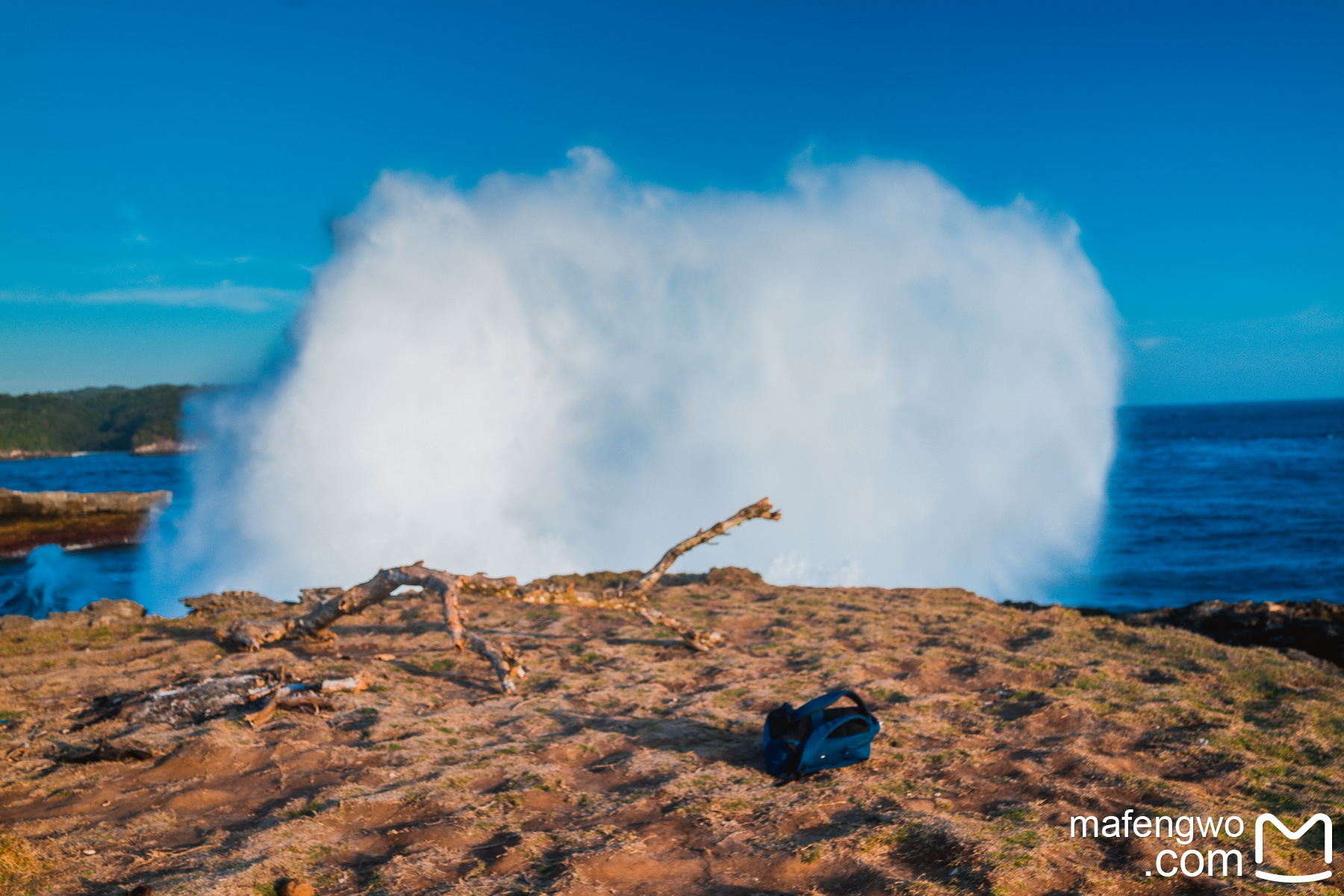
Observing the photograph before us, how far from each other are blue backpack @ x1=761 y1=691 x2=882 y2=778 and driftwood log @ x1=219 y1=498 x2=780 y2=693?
Answer: 3193 millimetres

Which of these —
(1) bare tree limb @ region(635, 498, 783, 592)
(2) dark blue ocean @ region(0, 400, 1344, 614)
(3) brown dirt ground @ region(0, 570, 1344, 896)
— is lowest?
(3) brown dirt ground @ region(0, 570, 1344, 896)

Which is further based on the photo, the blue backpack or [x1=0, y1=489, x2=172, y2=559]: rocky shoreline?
[x1=0, y1=489, x2=172, y2=559]: rocky shoreline

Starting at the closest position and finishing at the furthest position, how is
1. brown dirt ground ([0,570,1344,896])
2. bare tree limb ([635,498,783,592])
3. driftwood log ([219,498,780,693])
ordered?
1. brown dirt ground ([0,570,1344,896])
2. driftwood log ([219,498,780,693])
3. bare tree limb ([635,498,783,592])

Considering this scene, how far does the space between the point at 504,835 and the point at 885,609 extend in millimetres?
7977

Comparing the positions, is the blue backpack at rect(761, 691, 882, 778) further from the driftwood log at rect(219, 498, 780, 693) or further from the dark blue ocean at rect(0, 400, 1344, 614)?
the dark blue ocean at rect(0, 400, 1344, 614)

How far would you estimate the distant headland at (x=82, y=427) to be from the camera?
81.0m

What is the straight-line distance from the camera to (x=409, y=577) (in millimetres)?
8484

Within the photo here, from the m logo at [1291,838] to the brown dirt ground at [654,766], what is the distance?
10 cm

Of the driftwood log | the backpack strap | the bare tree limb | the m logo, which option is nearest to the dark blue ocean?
the driftwood log

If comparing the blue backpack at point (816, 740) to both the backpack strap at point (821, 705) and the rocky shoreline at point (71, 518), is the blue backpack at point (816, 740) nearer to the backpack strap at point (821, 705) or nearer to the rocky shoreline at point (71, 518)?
the backpack strap at point (821, 705)

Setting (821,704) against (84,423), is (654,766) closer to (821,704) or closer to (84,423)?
(821,704)

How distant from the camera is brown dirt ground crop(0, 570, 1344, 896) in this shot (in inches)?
170

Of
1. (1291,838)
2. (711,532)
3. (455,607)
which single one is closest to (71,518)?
(455,607)

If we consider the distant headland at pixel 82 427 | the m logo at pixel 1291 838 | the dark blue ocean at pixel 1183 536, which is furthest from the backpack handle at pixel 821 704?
the distant headland at pixel 82 427
